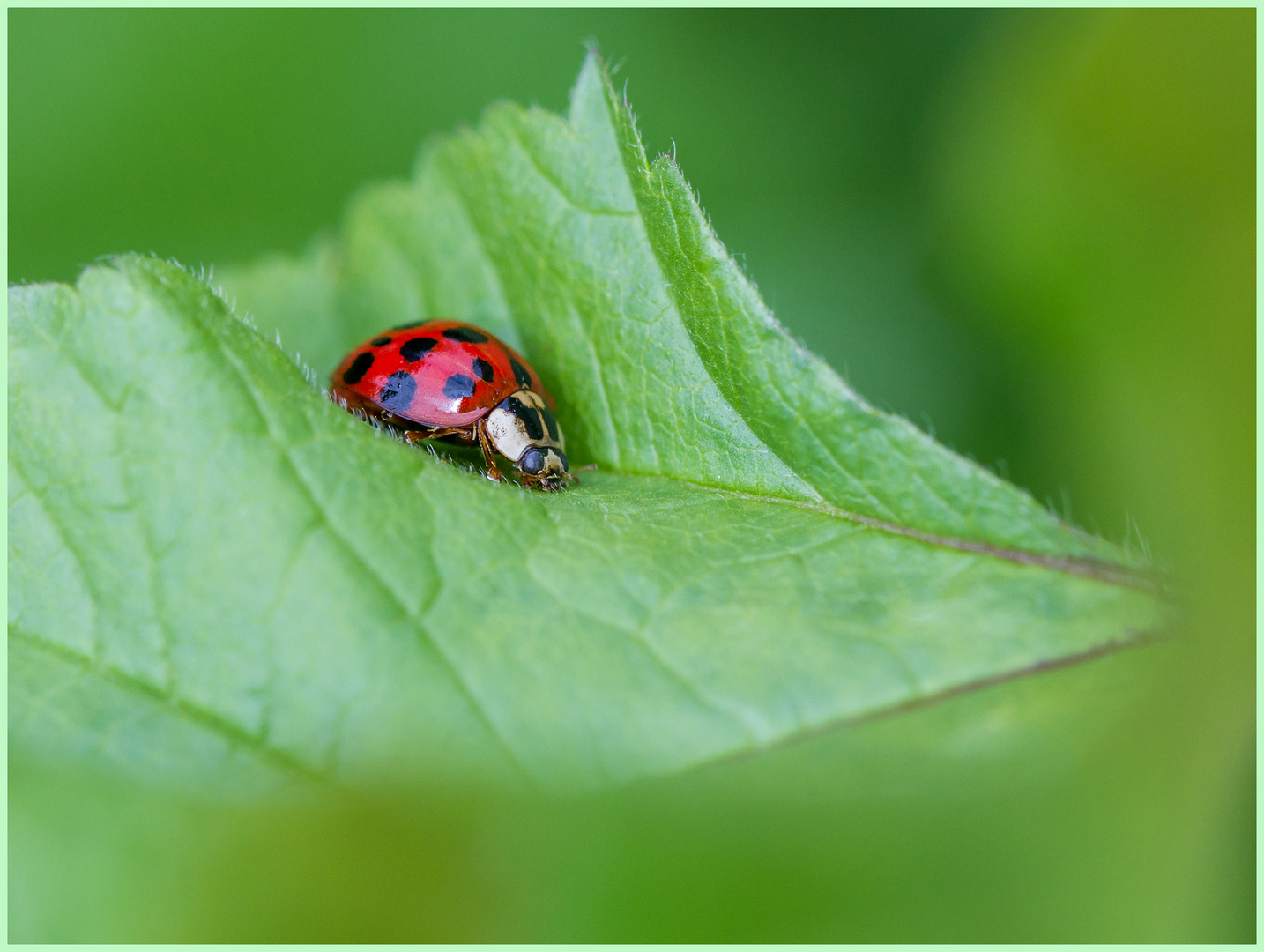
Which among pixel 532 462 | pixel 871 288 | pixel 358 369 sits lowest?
pixel 532 462

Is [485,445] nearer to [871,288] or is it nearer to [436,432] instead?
[436,432]

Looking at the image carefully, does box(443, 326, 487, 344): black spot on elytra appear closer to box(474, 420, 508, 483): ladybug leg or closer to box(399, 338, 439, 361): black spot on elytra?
box(399, 338, 439, 361): black spot on elytra

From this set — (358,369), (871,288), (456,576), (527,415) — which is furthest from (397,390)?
(871,288)

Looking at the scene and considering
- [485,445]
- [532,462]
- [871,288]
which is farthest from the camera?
[871,288]

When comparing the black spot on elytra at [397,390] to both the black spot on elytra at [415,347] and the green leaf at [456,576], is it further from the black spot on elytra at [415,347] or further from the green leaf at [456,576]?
the green leaf at [456,576]

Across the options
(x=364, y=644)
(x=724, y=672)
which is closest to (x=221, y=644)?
(x=364, y=644)

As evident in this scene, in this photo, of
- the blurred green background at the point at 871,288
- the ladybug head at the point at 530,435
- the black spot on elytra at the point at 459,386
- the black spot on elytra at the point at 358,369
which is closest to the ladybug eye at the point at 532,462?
the ladybug head at the point at 530,435

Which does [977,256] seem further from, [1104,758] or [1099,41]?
[1104,758]
